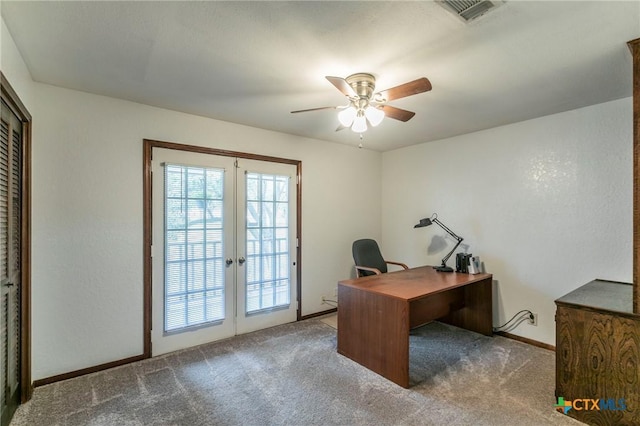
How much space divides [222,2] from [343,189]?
121 inches

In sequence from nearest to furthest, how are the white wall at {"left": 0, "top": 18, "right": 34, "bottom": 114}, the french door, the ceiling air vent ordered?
the ceiling air vent, the white wall at {"left": 0, "top": 18, "right": 34, "bottom": 114}, the french door

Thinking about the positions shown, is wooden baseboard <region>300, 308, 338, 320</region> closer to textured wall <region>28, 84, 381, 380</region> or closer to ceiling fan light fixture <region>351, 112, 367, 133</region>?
textured wall <region>28, 84, 381, 380</region>

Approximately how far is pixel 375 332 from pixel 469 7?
7.68ft

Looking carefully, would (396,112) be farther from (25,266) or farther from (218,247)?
(25,266)

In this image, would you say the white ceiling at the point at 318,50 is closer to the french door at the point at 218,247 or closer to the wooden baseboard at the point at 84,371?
the french door at the point at 218,247

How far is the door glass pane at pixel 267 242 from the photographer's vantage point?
347cm

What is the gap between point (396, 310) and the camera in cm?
245

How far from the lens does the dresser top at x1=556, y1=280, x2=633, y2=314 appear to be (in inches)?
77.8

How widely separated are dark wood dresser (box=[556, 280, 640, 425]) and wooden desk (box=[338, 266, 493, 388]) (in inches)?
35.1

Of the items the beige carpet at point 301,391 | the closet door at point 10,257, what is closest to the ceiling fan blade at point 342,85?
the closet door at point 10,257

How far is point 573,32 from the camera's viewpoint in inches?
67.2

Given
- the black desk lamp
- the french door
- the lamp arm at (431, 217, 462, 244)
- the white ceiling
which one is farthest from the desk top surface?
the white ceiling

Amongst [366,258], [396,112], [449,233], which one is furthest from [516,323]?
[396,112]

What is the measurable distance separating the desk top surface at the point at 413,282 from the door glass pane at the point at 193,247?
54.1 inches
